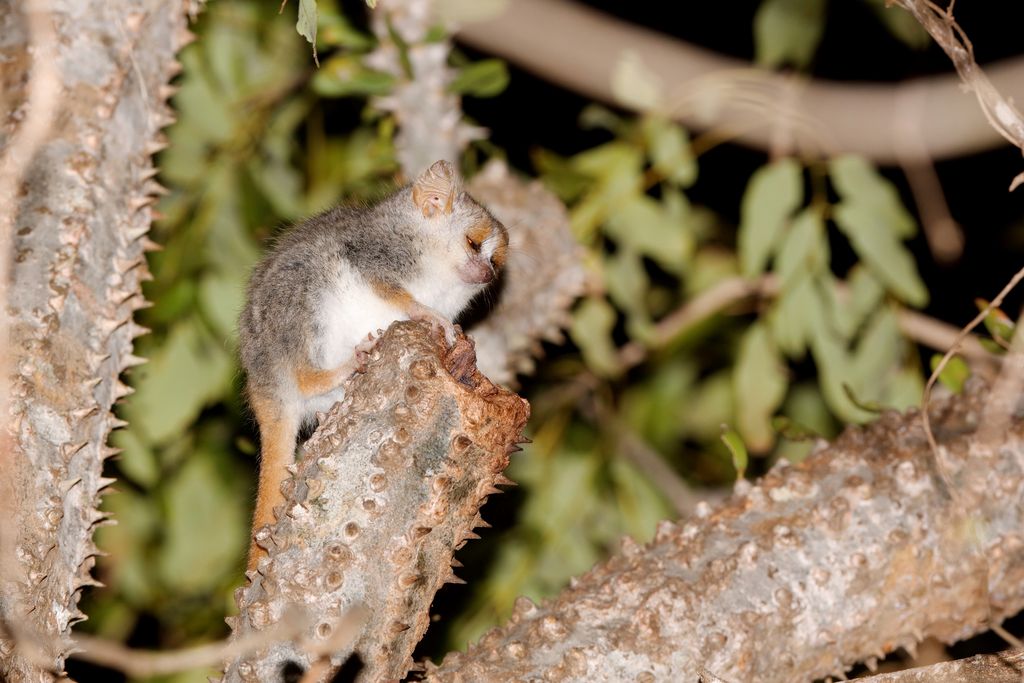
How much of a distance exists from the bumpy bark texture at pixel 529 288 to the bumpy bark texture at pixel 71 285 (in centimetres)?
164

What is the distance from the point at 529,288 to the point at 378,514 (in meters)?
2.24

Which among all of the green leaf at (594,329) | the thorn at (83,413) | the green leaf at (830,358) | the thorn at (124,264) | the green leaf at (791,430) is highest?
the thorn at (124,264)

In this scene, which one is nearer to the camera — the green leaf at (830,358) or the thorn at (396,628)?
the thorn at (396,628)

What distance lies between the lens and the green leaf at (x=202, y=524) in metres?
5.72

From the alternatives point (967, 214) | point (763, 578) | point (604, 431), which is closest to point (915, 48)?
point (967, 214)

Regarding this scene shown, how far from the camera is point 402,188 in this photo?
167 inches

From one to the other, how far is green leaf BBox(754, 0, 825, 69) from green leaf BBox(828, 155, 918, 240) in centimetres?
52

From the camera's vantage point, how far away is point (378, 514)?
8.76 ft

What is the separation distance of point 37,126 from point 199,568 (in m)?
3.22

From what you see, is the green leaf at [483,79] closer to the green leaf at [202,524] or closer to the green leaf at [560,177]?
the green leaf at [560,177]

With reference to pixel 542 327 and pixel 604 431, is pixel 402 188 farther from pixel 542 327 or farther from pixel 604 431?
pixel 604 431

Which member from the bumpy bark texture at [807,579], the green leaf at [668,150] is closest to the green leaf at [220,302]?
the green leaf at [668,150]

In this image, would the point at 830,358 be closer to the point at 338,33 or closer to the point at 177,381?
the point at 338,33

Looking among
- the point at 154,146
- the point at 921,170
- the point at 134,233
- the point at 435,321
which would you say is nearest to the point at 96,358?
the point at 134,233
